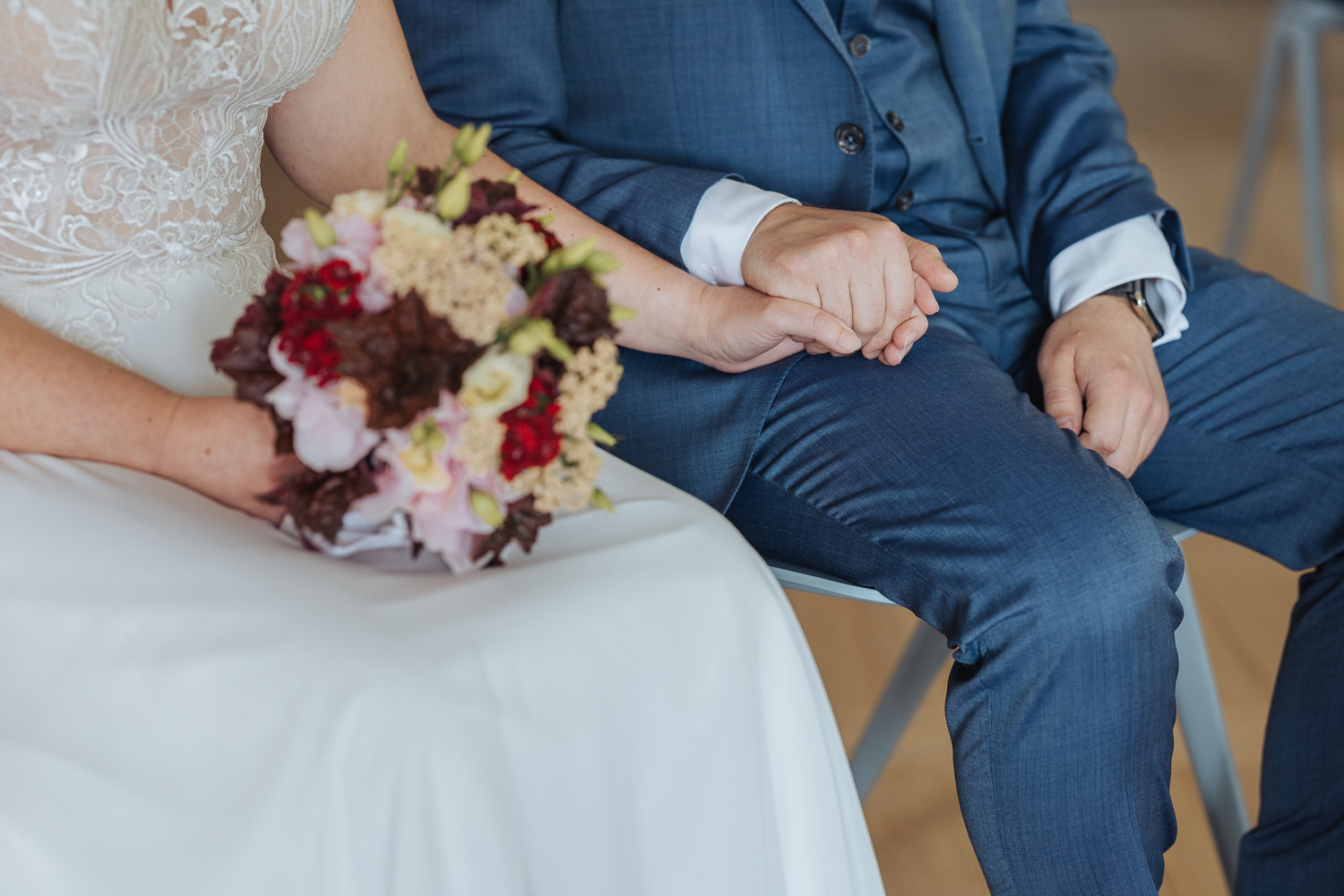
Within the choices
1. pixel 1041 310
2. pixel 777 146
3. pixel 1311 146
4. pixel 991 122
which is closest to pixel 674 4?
pixel 777 146

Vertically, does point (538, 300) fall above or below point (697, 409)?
above

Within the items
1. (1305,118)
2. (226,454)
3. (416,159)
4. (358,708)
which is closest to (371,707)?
(358,708)

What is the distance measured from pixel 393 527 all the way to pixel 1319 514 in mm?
918

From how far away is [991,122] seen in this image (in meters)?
1.31

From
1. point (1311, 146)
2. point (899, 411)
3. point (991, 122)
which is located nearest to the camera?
point (899, 411)

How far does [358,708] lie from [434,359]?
0.65 feet

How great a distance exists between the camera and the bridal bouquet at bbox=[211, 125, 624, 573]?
0.62 meters

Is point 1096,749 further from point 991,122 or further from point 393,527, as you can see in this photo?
point 991,122

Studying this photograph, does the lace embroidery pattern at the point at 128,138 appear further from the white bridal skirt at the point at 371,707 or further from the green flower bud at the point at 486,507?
→ the green flower bud at the point at 486,507

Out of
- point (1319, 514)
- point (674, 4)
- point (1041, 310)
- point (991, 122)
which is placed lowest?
point (1319, 514)

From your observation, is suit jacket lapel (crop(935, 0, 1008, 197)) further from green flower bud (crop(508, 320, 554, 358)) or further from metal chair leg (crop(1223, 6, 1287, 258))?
metal chair leg (crop(1223, 6, 1287, 258))

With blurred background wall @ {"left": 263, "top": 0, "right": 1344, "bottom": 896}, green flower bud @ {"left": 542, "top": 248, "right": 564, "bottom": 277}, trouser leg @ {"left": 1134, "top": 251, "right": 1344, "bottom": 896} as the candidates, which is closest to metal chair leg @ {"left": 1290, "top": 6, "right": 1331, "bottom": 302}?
blurred background wall @ {"left": 263, "top": 0, "right": 1344, "bottom": 896}

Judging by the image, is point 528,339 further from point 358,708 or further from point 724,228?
point 724,228

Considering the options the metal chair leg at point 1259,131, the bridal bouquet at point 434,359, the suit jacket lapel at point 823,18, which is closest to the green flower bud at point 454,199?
the bridal bouquet at point 434,359
